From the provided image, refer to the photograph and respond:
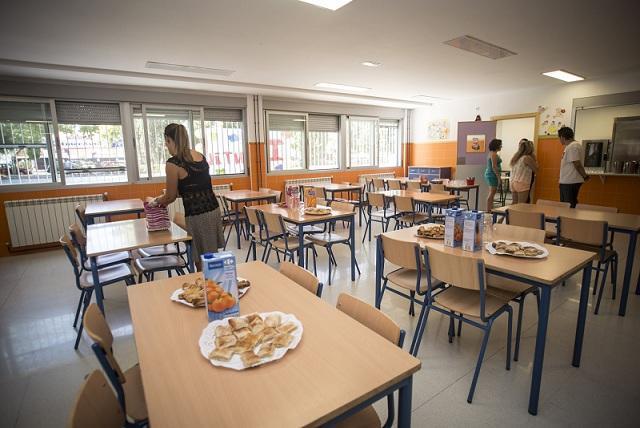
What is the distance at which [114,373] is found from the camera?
4.24ft

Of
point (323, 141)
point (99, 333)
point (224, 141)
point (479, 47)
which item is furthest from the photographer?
point (323, 141)

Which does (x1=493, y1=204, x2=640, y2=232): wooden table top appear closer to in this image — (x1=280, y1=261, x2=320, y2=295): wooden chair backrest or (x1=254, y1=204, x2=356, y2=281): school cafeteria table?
(x1=254, y1=204, x2=356, y2=281): school cafeteria table

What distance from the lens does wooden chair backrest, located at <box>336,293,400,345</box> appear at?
1.31 m

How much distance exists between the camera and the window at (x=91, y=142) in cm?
554

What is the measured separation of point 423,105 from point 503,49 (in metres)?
4.93

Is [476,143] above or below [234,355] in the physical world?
above

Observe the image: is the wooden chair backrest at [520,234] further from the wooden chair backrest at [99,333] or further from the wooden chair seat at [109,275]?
the wooden chair seat at [109,275]

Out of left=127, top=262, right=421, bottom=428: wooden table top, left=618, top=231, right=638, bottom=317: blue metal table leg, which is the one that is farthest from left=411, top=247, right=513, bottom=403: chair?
left=618, top=231, right=638, bottom=317: blue metal table leg

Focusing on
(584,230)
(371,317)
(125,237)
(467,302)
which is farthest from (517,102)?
(125,237)

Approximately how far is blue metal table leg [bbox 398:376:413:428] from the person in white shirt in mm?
4635

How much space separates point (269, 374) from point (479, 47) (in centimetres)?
462

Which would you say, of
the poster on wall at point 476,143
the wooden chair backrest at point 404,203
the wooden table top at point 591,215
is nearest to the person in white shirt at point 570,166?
the wooden table top at point 591,215

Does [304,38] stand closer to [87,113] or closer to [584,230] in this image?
[584,230]

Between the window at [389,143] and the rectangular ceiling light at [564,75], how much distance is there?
14.0ft
